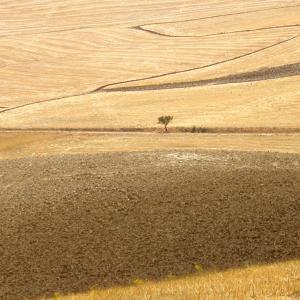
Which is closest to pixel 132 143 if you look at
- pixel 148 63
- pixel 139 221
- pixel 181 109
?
pixel 181 109

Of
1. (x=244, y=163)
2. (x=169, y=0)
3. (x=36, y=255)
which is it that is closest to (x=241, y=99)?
(x=244, y=163)

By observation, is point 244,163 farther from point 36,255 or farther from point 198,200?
point 36,255

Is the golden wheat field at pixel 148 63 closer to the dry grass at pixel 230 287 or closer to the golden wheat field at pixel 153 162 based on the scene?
the golden wheat field at pixel 153 162

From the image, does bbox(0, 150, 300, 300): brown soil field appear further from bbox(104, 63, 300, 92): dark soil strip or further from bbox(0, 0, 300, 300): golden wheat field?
bbox(104, 63, 300, 92): dark soil strip

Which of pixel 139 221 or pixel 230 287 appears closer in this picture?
pixel 230 287

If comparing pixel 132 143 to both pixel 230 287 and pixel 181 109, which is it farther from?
pixel 230 287

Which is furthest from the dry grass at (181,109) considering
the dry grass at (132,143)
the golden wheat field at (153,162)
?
the dry grass at (132,143)
